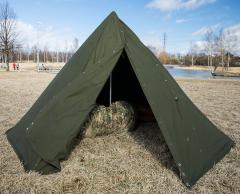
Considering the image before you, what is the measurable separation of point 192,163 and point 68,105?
202 centimetres

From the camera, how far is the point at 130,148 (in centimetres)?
523

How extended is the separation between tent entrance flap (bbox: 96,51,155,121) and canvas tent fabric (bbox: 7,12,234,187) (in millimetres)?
1878

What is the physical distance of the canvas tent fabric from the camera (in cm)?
408

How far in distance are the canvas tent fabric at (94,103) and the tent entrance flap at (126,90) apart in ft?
6.16

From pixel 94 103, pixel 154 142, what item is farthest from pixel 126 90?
pixel 94 103

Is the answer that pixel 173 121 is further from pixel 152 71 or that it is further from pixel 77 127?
pixel 77 127

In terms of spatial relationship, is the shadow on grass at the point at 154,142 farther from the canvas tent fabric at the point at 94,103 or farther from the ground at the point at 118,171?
the canvas tent fabric at the point at 94,103

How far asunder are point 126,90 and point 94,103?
2.95 metres

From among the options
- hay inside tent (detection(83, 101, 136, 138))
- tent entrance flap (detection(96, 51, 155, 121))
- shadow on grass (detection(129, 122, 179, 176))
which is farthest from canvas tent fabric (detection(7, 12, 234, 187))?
tent entrance flap (detection(96, 51, 155, 121))

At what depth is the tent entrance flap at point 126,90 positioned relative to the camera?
22.7 ft

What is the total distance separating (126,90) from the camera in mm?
7191

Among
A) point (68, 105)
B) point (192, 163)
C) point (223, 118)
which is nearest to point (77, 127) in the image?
point (68, 105)

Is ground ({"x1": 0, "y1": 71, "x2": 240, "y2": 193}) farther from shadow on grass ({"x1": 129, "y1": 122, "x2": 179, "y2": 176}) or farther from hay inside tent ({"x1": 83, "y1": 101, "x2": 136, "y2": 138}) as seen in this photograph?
hay inside tent ({"x1": 83, "y1": 101, "x2": 136, "y2": 138})

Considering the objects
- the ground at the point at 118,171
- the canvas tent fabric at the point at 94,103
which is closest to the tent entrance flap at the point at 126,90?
the ground at the point at 118,171
